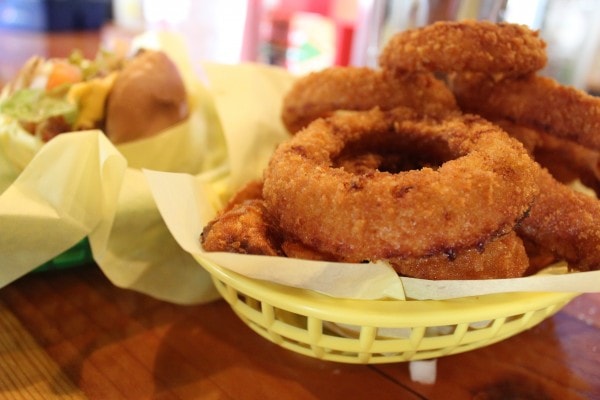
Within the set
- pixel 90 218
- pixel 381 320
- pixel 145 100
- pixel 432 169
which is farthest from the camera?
pixel 145 100

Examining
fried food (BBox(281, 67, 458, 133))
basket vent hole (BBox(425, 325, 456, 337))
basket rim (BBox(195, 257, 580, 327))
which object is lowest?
basket vent hole (BBox(425, 325, 456, 337))

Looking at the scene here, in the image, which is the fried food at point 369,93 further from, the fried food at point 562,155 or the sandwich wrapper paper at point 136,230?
the sandwich wrapper paper at point 136,230

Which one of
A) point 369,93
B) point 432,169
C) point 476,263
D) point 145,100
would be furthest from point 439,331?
point 145,100

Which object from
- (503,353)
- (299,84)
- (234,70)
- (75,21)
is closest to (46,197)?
(299,84)

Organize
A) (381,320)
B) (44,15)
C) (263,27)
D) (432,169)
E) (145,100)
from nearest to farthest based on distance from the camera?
(381,320) < (432,169) < (145,100) < (44,15) < (263,27)

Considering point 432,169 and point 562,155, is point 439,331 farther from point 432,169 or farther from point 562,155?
point 562,155

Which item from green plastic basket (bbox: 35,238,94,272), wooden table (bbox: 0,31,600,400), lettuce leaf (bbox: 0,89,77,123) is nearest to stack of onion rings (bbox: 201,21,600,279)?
wooden table (bbox: 0,31,600,400)

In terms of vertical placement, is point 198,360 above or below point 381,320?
below

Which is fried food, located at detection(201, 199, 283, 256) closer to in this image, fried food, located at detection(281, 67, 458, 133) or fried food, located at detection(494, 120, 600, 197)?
fried food, located at detection(281, 67, 458, 133)
